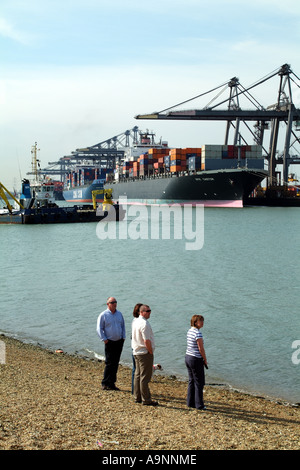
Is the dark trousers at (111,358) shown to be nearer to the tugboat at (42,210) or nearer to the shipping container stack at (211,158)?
the tugboat at (42,210)

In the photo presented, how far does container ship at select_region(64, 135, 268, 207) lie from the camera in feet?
243

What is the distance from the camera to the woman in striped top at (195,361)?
310 inches

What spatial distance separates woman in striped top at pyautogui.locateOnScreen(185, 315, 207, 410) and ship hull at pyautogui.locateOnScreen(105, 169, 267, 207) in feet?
215

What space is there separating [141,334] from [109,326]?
81 cm

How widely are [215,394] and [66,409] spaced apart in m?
3.37

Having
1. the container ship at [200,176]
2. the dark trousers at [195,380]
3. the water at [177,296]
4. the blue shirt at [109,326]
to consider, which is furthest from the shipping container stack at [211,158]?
the dark trousers at [195,380]

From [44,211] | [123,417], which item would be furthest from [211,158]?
[123,417]

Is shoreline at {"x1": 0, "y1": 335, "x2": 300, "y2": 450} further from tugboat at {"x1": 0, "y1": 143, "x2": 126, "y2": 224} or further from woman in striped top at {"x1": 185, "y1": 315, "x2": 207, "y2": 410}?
tugboat at {"x1": 0, "y1": 143, "x2": 126, "y2": 224}

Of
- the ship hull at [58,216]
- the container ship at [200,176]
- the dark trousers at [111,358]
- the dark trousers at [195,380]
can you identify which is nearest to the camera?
the dark trousers at [195,380]

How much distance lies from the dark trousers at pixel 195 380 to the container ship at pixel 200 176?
65.5 m

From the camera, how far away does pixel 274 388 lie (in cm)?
1078

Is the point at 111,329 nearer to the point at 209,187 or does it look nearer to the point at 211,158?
the point at 209,187

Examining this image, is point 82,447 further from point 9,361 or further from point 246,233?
point 246,233

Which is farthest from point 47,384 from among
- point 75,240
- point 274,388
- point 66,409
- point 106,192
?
point 106,192
